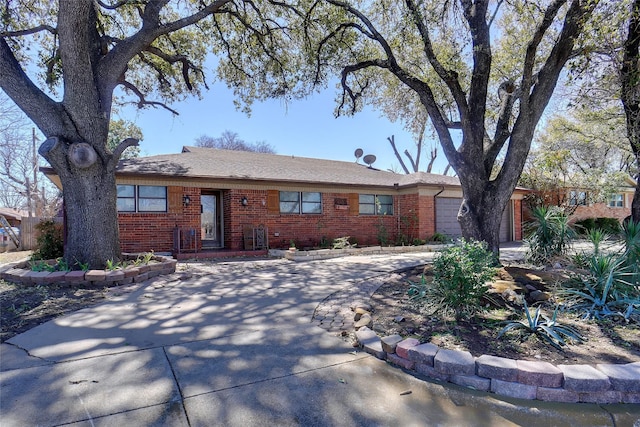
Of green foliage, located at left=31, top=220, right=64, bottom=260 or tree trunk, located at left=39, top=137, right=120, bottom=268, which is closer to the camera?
tree trunk, located at left=39, top=137, right=120, bottom=268

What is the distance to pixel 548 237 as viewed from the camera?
7820 millimetres

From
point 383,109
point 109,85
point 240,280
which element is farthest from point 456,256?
point 383,109

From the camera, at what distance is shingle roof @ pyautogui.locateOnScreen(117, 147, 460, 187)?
10.9m

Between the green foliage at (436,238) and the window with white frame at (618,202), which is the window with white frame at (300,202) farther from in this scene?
the window with white frame at (618,202)

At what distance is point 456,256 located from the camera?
3.80 metres

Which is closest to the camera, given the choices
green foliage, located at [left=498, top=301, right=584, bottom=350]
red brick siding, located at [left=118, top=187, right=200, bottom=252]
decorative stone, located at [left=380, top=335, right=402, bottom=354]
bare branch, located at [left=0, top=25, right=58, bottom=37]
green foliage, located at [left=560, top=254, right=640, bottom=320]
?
decorative stone, located at [left=380, top=335, right=402, bottom=354]

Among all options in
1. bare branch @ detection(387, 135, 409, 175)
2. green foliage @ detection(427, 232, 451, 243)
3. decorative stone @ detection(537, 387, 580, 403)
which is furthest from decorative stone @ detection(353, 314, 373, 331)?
bare branch @ detection(387, 135, 409, 175)

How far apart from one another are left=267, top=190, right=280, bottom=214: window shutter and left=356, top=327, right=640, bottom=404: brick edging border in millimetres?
9732

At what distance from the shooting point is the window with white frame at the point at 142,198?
10.3m

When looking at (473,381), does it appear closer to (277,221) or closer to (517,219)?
(277,221)

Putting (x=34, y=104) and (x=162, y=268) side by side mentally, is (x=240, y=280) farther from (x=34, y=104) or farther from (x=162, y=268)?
(x=34, y=104)

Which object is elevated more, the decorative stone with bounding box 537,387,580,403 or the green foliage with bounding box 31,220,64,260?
the green foliage with bounding box 31,220,64,260

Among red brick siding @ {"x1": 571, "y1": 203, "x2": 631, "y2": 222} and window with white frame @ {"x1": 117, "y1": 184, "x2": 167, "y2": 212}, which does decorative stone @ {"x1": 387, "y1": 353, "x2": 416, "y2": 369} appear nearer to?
window with white frame @ {"x1": 117, "y1": 184, "x2": 167, "y2": 212}

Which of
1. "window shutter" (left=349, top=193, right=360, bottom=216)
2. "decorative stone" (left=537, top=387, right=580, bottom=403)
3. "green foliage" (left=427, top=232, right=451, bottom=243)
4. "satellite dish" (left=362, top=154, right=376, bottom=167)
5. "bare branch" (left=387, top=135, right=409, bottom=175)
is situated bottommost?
"decorative stone" (left=537, top=387, right=580, bottom=403)
